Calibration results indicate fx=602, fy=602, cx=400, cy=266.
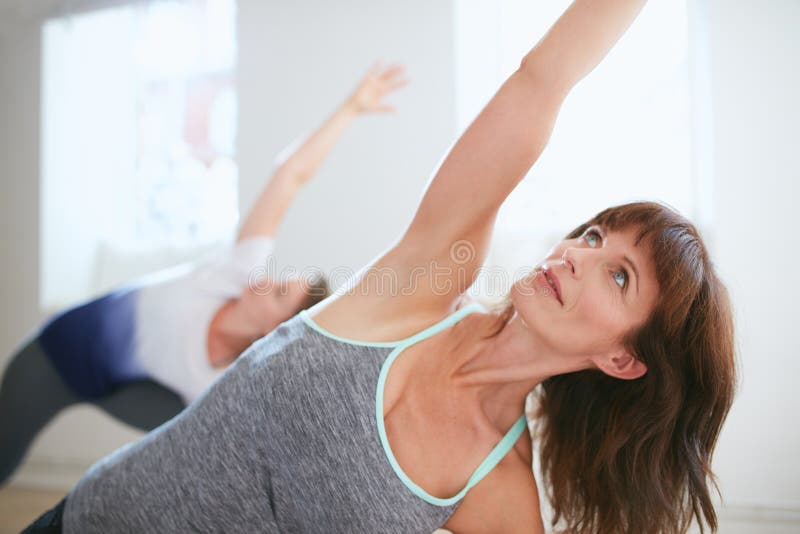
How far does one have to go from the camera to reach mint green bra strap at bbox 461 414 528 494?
104cm

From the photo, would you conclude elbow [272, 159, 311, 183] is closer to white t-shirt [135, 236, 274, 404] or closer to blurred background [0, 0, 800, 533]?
white t-shirt [135, 236, 274, 404]

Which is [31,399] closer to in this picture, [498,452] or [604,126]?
[498,452]

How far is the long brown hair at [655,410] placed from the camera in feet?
3.29

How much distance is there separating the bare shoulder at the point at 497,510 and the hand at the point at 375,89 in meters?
1.24

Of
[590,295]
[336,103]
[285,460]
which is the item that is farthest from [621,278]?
[336,103]

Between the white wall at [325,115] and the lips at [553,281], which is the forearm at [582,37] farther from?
the white wall at [325,115]

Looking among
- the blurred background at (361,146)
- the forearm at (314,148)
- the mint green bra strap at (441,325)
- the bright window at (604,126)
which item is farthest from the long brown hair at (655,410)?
the bright window at (604,126)

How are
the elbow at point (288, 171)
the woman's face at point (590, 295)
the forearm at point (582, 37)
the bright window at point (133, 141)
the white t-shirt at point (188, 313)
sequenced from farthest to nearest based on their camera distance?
the bright window at point (133, 141)
the elbow at point (288, 171)
the white t-shirt at point (188, 313)
the woman's face at point (590, 295)
the forearm at point (582, 37)

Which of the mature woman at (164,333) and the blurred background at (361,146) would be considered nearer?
the mature woman at (164,333)

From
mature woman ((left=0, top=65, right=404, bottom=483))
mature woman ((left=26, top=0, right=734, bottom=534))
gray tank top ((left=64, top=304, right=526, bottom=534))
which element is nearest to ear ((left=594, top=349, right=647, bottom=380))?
mature woman ((left=26, top=0, right=734, bottom=534))

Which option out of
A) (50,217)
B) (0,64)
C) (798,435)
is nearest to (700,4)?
(798,435)

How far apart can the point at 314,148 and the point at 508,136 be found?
3.67 ft

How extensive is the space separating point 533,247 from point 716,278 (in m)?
1.43

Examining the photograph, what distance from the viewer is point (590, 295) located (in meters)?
0.97
